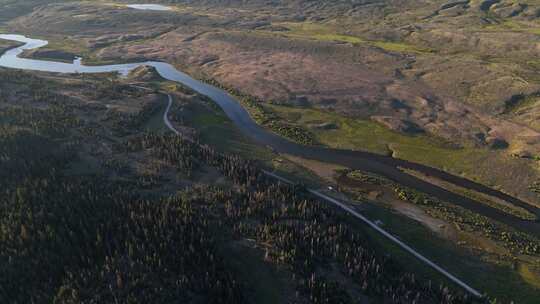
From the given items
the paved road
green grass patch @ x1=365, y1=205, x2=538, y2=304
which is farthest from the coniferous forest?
green grass patch @ x1=365, y1=205, x2=538, y2=304

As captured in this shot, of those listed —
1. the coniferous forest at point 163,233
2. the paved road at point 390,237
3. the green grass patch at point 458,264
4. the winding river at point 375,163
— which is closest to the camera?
the coniferous forest at point 163,233

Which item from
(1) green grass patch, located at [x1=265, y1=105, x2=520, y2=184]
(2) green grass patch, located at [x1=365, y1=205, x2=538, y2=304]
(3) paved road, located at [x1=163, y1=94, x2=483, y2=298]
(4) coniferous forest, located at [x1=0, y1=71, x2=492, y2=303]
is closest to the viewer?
(4) coniferous forest, located at [x1=0, y1=71, x2=492, y2=303]

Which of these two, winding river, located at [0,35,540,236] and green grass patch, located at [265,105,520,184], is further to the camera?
green grass patch, located at [265,105,520,184]

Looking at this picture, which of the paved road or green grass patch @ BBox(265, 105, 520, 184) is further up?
green grass patch @ BBox(265, 105, 520, 184)

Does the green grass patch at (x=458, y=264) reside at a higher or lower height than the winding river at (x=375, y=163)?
lower

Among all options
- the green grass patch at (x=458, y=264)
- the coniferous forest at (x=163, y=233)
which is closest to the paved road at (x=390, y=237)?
the green grass patch at (x=458, y=264)

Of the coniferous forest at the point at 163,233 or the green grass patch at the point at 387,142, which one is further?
the green grass patch at the point at 387,142

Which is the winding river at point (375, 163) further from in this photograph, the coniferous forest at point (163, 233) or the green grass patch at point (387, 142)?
the coniferous forest at point (163, 233)

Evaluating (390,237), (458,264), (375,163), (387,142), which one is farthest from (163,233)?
(387,142)

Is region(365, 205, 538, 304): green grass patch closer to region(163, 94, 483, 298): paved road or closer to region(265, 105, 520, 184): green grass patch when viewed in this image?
region(163, 94, 483, 298): paved road

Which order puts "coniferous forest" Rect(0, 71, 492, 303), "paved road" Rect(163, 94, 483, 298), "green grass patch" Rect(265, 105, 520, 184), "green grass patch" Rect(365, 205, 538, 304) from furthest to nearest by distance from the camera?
"green grass patch" Rect(265, 105, 520, 184) → "paved road" Rect(163, 94, 483, 298) → "green grass patch" Rect(365, 205, 538, 304) → "coniferous forest" Rect(0, 71, 492, 303)

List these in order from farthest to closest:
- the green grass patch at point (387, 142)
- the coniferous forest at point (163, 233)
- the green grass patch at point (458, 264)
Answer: the green grass patch at point (387, 142) → the green grass patch at point (458, 264) → the coniferous forest at point (163, 233)
